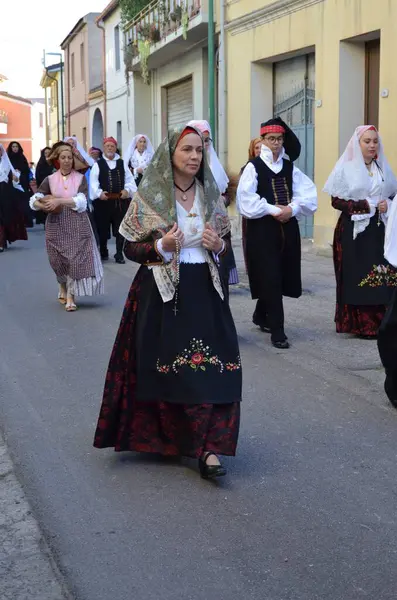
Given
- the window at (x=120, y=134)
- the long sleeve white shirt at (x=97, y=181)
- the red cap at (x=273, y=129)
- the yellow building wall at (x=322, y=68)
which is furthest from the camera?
A: the window at (x=120, y=134)

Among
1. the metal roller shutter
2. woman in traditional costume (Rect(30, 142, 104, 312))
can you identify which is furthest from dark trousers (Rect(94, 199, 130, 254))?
the metal roller shutter

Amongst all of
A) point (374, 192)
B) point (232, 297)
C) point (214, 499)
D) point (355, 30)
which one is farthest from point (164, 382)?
point (355, 30)

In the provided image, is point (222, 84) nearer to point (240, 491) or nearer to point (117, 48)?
point (117, 48)

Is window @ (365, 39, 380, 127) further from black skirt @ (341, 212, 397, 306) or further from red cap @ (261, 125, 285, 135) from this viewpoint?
red cap @ (261, 125, 285, 135)

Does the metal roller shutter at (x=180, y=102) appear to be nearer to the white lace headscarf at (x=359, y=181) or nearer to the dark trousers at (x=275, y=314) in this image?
the white lace headscarf at (x=359, y=181)

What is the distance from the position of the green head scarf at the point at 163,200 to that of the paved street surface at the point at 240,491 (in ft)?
3.94

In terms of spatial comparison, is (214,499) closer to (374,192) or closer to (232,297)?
(374,192)

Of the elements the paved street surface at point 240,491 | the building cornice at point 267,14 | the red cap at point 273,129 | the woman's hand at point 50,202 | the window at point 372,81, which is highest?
the building cornice at point 267,14

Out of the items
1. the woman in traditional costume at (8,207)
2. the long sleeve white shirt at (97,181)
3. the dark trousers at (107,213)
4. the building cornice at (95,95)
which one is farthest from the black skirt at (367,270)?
the building cornice at (95,95)

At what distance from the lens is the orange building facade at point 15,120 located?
71000 mm

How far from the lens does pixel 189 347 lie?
4.68 m

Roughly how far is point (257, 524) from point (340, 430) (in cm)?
160

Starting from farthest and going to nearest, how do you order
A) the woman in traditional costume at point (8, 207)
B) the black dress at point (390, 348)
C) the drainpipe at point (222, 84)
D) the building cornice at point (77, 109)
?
the building cornice at point (77, 109), the drainpipe at point (222, 84), the woman in traditional costume at point (8, 207), the black dress at point (390, 348)

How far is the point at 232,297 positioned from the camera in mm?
11156
